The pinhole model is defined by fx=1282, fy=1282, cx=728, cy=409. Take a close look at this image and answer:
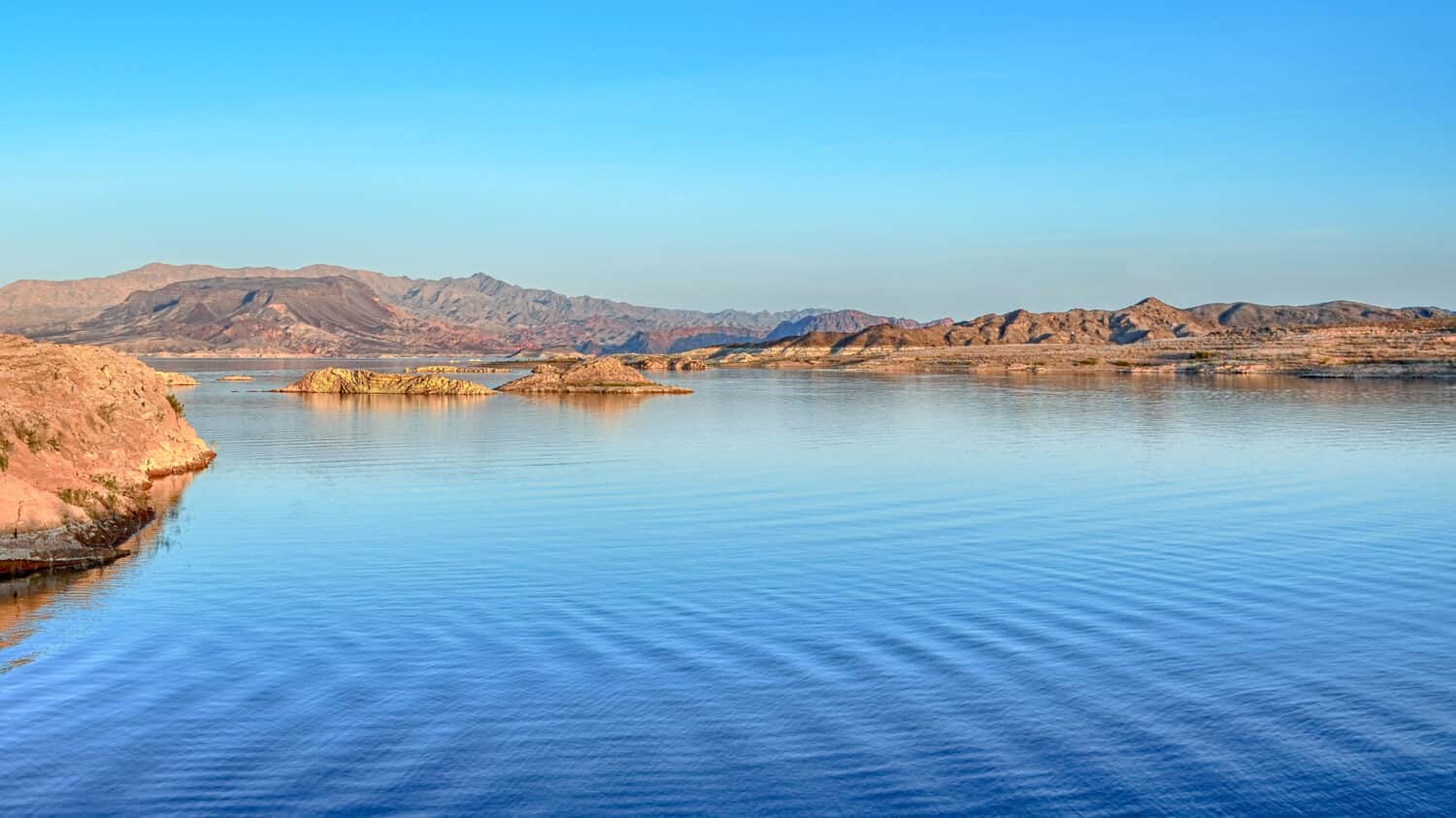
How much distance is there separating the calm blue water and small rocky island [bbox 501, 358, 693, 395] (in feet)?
167

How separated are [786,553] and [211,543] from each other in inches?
370

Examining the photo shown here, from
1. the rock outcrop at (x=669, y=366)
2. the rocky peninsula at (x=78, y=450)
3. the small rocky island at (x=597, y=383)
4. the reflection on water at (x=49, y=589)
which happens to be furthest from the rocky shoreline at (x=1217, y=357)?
the reflection on water at (x=49, y=589)

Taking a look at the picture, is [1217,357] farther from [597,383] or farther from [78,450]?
[78,450]

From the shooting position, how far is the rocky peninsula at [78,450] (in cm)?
1864

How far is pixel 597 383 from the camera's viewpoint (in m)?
81.9

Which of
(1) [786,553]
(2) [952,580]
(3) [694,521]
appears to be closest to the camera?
(2) [952,580]

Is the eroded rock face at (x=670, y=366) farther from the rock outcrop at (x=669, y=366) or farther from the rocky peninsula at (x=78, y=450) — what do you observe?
the rocky peninsula at (x=78, y=450)

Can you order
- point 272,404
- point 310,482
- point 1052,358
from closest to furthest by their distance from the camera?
point 310,482, point 272,404, point 1052,358

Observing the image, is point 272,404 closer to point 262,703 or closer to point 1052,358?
point 262,703

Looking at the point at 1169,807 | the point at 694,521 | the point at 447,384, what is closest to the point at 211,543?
the point at 694,521

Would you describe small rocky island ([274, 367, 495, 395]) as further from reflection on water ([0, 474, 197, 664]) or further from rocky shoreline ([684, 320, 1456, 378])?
rocky shoreline ([684, 320, 1456, 378])

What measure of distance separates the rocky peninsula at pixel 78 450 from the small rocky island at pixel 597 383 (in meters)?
45.5

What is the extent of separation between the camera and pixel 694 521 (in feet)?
74.5

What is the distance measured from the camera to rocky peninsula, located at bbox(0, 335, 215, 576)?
1864cm
